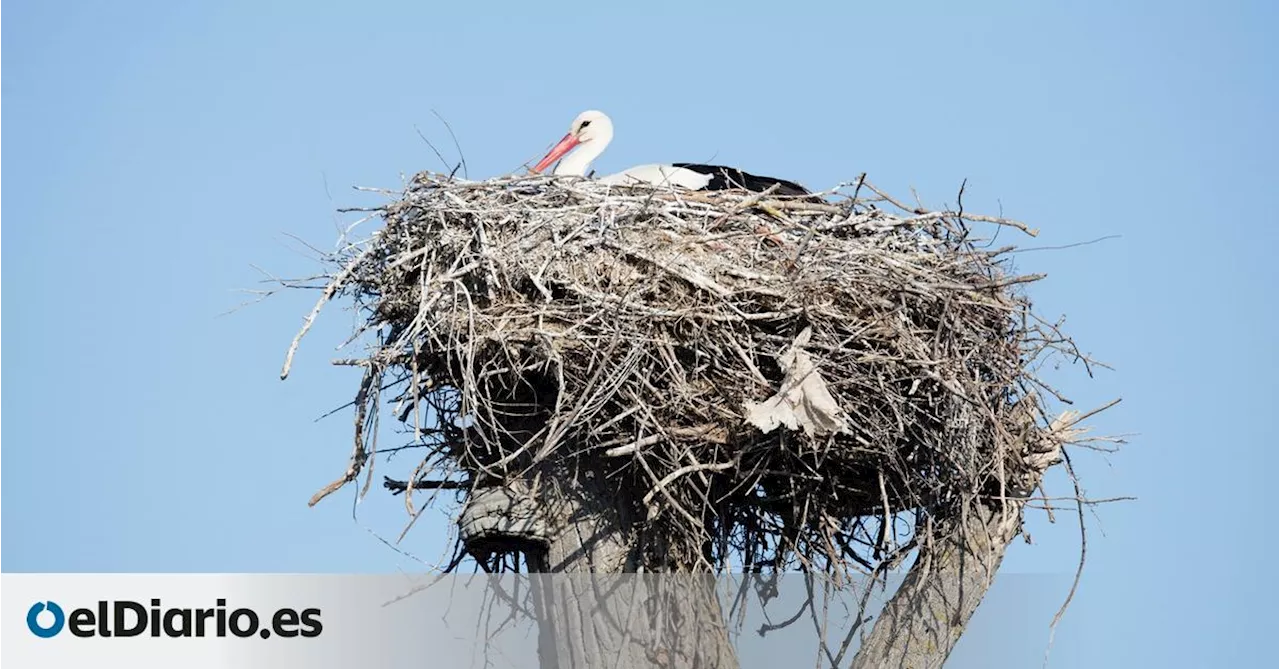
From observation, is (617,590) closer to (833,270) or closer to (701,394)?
(701,394)

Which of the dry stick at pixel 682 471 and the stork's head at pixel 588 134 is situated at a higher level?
the stork's head at pixel 588 134

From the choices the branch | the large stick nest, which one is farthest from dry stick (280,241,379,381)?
the branch

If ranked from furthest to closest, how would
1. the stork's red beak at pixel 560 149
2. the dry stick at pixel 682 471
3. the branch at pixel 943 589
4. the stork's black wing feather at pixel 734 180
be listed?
1. the stork's red beak at pixel 560 149
2. the stork's black wing feather at pixel 734 180
3. the branch at pixel 943 589
4. the dry stick at pixel 682 471

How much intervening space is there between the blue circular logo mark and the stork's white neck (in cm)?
311

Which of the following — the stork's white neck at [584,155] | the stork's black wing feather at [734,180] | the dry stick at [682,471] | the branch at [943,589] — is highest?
the stork's white neck at [584,155]

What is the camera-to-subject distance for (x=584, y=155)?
8.70 metres

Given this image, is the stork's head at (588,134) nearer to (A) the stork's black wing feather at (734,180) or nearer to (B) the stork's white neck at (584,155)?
(B) the stork's white neck at (584,155)

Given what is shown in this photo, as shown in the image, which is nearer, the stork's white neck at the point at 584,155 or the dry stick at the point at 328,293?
the dry stick at the point at 328,293

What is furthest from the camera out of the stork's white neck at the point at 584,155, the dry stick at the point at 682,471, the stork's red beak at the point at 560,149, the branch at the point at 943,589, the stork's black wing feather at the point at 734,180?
the stork's red beak at the point at 560,149

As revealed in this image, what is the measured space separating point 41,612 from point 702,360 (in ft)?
9.33

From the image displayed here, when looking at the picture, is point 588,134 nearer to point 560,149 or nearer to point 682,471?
point 560,149

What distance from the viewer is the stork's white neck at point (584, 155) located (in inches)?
333

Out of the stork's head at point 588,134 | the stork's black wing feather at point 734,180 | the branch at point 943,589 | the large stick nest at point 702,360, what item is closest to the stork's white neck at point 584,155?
the stork's head at point 588,134

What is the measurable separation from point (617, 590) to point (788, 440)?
2.49ft
